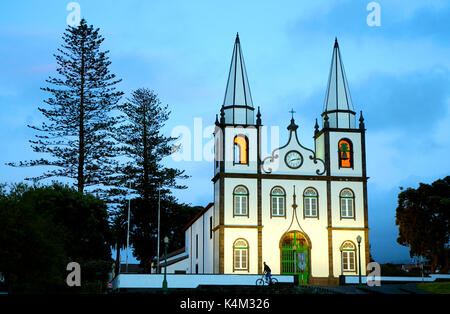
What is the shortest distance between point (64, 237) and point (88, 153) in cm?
1498

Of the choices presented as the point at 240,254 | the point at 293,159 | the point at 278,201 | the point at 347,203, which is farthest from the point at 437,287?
the point at 293,159

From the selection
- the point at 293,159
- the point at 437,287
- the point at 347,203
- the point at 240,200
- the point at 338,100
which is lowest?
the point at 437,287

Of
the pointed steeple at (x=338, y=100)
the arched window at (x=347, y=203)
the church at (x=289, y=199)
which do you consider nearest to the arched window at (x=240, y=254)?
the church at (x=289, y=199)

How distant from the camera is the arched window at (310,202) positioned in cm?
4356

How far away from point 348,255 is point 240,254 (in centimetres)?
707

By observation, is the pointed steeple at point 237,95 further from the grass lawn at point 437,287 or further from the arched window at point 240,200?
the grass lawn at point 437,287

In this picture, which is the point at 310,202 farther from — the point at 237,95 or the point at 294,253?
the point at 237,95

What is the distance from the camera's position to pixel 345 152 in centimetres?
4494

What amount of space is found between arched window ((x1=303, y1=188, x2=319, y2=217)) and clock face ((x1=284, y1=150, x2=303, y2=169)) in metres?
1.79

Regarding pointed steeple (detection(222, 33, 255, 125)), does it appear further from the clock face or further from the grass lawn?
the grass lawn

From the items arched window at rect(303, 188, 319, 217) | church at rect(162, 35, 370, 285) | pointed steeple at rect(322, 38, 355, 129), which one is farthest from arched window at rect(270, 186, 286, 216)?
pointed steeple at rect(322, 38, 355, 129)

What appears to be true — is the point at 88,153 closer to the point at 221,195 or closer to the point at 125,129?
the point at 125,129
